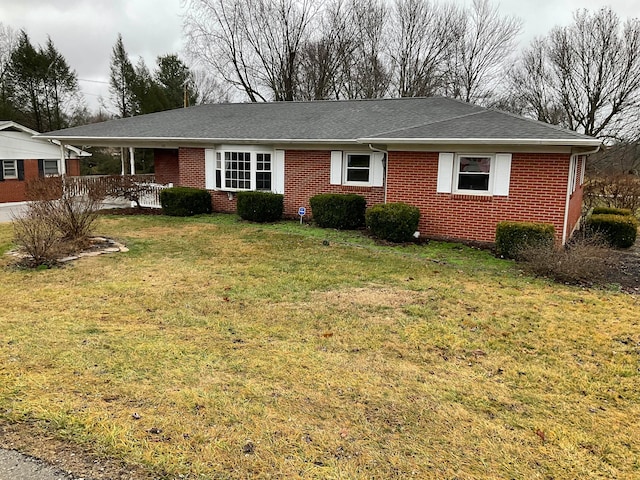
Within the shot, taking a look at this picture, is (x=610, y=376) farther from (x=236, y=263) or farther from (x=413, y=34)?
(x=413, y=34)

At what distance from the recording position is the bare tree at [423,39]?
102 feet

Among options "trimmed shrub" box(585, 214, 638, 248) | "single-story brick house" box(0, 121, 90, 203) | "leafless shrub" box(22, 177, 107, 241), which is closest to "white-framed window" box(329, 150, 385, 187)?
"trimmed shrub" box(585, 214, 638, 248)


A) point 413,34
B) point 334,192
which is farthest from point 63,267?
point 413,34

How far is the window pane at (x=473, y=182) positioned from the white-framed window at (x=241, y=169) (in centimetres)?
639

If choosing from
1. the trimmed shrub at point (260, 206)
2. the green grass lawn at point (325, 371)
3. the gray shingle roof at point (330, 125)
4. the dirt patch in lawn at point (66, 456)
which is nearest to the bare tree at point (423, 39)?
the gray shingle roof at point (330, 125)

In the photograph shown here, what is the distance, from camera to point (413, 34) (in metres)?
31.3

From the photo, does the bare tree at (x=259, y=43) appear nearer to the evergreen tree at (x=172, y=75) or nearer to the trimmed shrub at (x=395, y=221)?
the evergreen tree at (x=172, y=75)

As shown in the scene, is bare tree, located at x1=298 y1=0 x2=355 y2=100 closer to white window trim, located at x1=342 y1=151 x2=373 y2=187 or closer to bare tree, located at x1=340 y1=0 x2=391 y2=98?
bare tree, located at x1=340 y1=0 x2=391 y2=98

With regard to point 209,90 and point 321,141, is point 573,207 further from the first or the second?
point 209,90

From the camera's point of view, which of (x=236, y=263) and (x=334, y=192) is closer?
(x=236, y=263)

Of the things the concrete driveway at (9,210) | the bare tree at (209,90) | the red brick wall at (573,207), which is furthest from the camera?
the bare tree at (209,90)

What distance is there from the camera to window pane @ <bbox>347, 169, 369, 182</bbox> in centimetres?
A: 1364

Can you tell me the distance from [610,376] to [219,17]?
32.4 m

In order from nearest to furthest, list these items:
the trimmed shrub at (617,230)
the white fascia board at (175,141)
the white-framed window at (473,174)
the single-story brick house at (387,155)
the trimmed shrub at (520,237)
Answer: the trimmed shrub at (520,237) < the single-story brick house at (387,155) < the white-framed window at (473,174) < the trimmed shrub at (617,230) < the white fascia board at (175,141)
